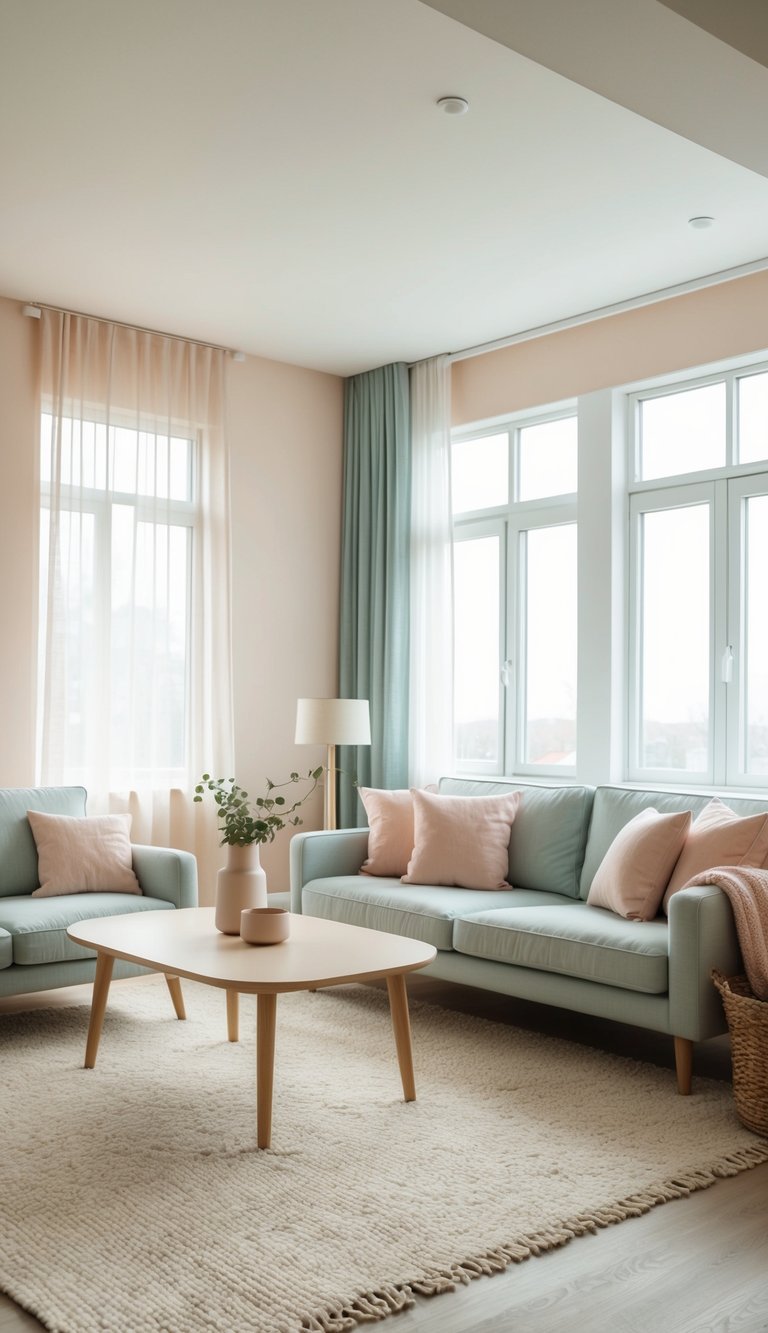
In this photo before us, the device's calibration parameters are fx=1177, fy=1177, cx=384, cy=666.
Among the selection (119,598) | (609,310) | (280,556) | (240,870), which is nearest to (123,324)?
(119,598)

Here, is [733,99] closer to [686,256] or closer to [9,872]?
[686,256]

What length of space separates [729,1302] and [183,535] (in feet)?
14.3

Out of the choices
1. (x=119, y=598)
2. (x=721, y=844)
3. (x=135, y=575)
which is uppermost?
(x=135, y=575)

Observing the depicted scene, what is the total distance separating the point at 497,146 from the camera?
3.80 m

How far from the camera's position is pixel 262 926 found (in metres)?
3.54

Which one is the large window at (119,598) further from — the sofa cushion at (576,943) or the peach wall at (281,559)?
the sofa cushion at (576,943)

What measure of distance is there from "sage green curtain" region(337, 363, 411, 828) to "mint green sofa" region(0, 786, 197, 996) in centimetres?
176

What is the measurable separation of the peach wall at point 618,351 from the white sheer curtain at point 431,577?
13cm

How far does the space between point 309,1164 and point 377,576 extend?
3792 mm

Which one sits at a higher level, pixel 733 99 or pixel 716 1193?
pixel 733 99

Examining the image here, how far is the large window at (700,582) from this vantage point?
4934mm

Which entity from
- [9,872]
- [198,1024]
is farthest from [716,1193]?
[9,872]

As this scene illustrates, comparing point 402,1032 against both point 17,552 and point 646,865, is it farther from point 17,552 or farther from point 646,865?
point 17,552

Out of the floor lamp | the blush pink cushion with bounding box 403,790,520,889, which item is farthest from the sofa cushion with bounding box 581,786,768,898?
the floor lamp
